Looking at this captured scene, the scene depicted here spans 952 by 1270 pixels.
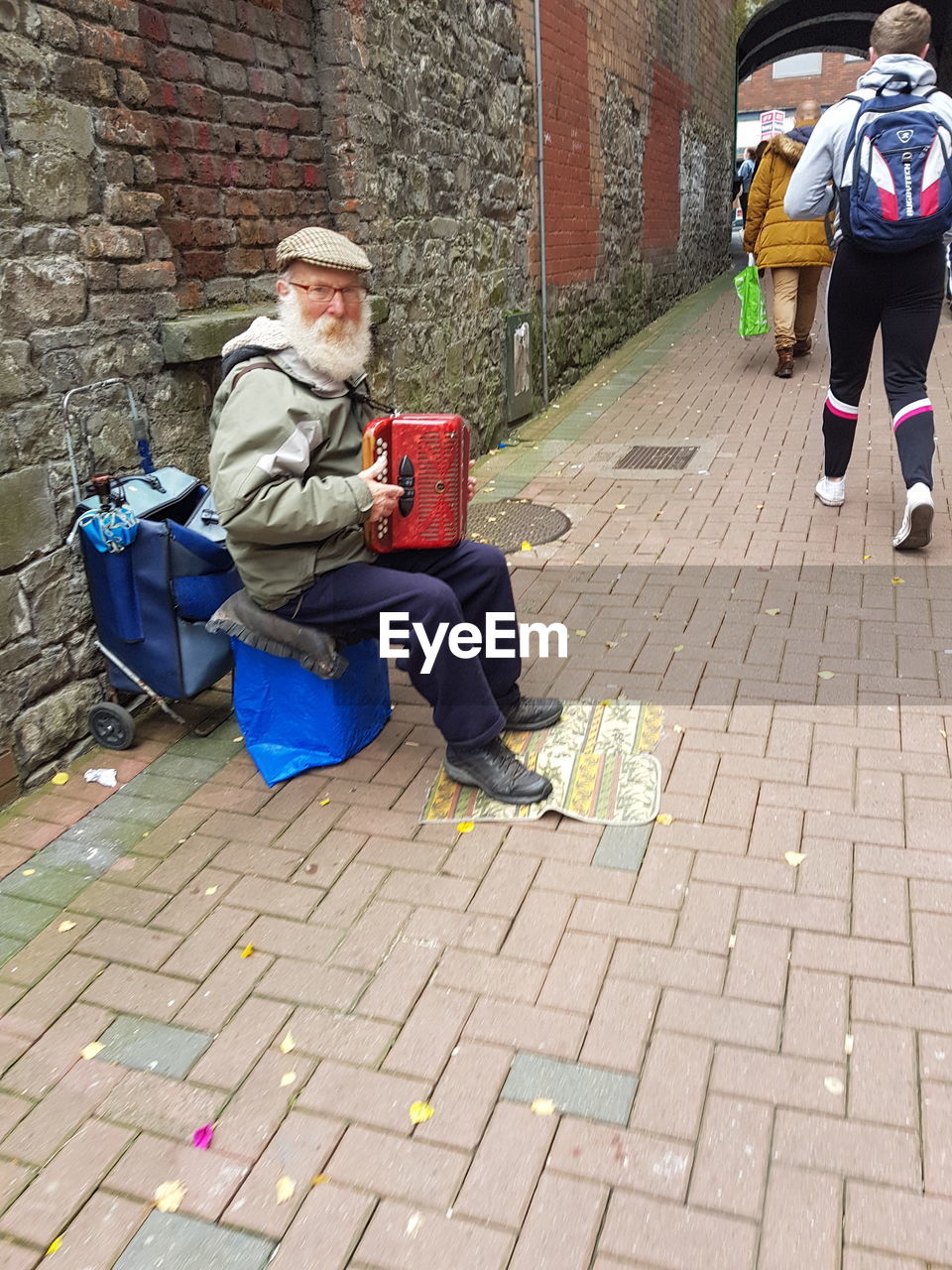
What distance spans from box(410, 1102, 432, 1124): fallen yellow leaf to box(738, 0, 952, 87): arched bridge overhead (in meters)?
17.9

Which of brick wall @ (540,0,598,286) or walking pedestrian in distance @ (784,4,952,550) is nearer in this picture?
walking pedestrian in distance @ (784,4,952,550)

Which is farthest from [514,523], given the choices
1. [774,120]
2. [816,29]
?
[816,29]

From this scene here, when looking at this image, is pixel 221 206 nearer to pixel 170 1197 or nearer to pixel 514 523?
pixel 514 523

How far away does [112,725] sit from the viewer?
3.65 meters

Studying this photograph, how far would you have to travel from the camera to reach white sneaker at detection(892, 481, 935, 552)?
480cm

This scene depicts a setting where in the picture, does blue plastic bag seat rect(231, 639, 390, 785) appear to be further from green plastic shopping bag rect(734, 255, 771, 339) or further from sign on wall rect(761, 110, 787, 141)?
sign on wall rect(761, 110, 787, 141)

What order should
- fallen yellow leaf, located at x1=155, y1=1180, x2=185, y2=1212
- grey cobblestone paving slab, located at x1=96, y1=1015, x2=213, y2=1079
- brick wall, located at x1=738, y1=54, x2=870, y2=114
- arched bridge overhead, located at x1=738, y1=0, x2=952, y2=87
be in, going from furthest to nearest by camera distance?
brick wall, located at x1=738, y1=54, x2=870, y2=114
arched bridge overhead, located at x1=738, y1=0, x2=952, y2=87
grey cobblestone paving slab, located at x1=96, y1=1015, x2=213, y2=1079
fallen yellow leaf, located at x1=155, y1=1180, x2=185, y2=1212

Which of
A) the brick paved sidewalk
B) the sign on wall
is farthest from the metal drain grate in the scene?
the sign on wall

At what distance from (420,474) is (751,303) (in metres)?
6.70

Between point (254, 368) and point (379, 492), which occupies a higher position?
point (254, 368)

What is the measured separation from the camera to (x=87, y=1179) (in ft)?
6.90

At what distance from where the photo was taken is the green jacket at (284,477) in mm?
2918

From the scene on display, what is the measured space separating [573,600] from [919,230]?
2175 millimetres

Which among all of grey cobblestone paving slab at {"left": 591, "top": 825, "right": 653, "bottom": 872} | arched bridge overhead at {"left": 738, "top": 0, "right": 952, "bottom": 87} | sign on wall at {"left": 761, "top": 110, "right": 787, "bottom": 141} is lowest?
grey cobblestone paving slab at {"left": 591, "top": 825, "right": 653, "bottom": 872}
